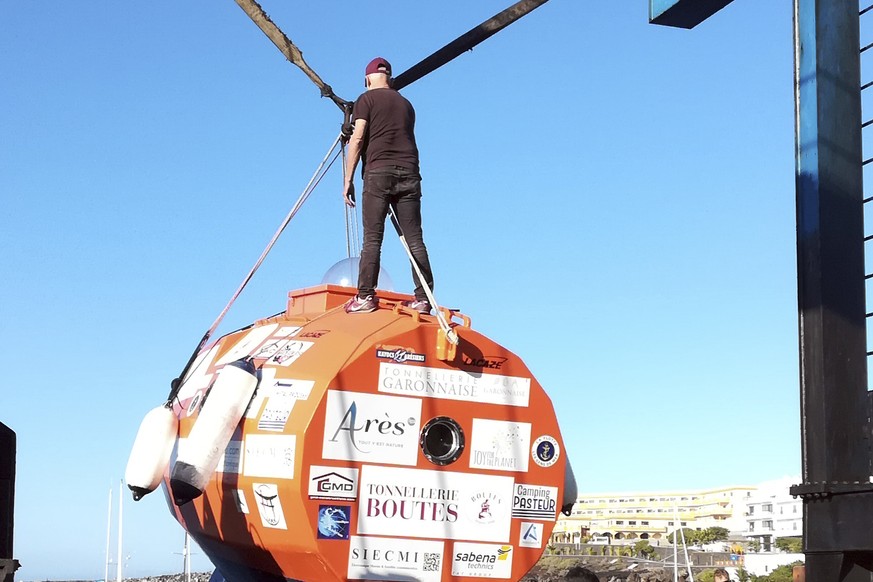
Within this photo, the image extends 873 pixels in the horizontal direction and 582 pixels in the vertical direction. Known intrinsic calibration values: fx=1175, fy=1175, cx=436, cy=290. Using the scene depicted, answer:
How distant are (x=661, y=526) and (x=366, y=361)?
140 metres

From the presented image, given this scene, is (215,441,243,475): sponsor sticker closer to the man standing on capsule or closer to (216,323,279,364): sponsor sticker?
(216,323,279,364): sponsor sticker

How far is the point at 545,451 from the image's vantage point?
7977 mm

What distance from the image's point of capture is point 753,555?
250 feet

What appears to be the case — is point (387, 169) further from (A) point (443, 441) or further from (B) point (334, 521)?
(B) point (334, 521)

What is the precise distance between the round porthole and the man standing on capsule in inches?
47.1

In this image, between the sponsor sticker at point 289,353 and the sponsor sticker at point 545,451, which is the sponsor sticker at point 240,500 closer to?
the sponsor sticker at point 289,353

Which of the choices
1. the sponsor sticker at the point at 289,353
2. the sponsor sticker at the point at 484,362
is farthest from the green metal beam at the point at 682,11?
the sponsor sticker at the point at 289,353

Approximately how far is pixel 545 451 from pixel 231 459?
2.10m

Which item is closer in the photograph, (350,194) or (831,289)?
(831,289)

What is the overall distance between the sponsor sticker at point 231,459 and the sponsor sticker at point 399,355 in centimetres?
114

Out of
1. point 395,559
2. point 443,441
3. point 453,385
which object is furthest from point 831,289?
point 395,559

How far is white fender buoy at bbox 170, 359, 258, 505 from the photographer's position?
7.68 metres

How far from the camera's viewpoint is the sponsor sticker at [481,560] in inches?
303

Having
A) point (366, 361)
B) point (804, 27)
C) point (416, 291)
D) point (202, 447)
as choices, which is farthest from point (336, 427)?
point (804, 27)
